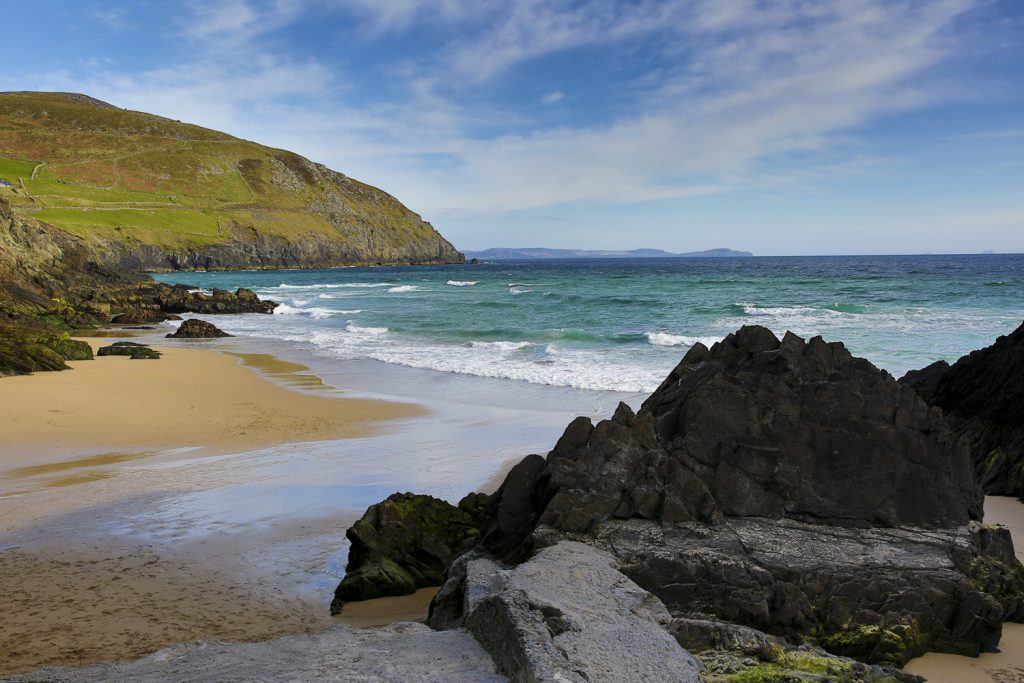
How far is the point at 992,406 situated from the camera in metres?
10.4

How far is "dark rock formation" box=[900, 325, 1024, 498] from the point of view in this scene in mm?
9414

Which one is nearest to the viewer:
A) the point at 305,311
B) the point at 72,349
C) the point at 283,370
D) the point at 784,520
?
the point at 784,520

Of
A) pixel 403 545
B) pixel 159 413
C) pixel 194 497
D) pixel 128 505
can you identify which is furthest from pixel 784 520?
pixel 159 413

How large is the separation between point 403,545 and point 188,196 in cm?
14273

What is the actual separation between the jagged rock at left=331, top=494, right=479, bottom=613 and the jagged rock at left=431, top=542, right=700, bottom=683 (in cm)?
135

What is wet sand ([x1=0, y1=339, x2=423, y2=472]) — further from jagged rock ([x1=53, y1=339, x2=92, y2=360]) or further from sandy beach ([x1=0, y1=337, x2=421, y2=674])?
jagged rock ([x1=53, y1=339, x2=92, y2=360])

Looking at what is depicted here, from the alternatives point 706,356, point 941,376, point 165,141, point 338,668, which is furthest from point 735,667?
point 165,141

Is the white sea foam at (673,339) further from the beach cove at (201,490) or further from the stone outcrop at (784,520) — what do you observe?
the stone outcrop at (784,520)

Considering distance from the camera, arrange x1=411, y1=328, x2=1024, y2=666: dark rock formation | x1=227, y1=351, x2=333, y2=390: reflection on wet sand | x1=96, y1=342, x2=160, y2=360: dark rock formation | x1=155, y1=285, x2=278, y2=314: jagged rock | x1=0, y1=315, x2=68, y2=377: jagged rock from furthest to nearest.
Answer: x1=155, y1=285, x2=278, y2=314: jagged rock < x1=96, y1=342, x2=160, y2=360: dark rock formation < x1=227, y1=351, x2=333, y2=390: reflection on wet sand < x1=0, y1=315, x2=68, y2=377: jagged rock < x1=411, y1=328, x2=1024, y2=666: dark rock formation

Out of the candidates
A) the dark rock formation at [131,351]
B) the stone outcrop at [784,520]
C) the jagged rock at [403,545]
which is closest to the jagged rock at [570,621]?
the stone outcrop at [784,520]

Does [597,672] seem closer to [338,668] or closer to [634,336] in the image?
[338,668]

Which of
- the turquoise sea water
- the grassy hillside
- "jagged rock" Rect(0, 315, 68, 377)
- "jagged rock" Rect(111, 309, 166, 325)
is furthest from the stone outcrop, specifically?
the grassy hillside

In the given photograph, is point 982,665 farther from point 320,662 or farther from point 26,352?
point 26,352

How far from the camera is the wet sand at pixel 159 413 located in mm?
12109
